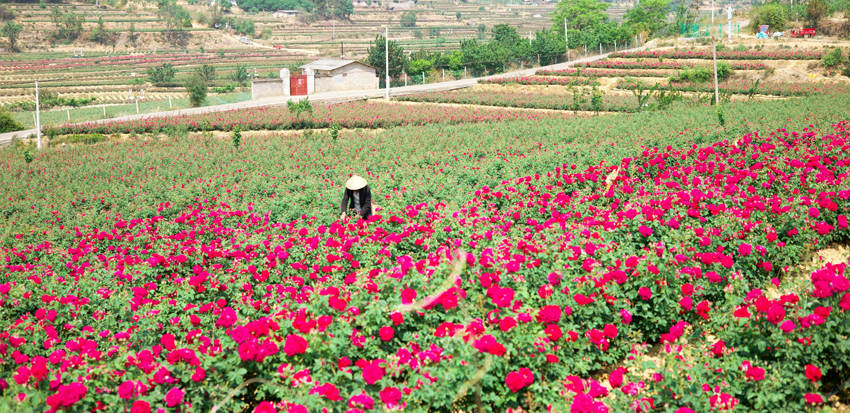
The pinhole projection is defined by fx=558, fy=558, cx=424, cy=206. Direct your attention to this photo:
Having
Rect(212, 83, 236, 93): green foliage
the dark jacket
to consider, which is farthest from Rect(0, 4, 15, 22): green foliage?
the dark jacket

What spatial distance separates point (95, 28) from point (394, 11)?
263ft

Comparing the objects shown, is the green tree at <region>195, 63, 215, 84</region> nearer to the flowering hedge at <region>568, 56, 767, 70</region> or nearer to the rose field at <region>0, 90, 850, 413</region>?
the flowering hedge at <region>568, 56, 767, 70</region>

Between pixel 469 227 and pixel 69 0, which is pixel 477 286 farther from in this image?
pixel 69 0

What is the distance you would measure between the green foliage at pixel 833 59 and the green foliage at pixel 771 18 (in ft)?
71.3

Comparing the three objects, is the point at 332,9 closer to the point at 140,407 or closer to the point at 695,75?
the point at 695,75

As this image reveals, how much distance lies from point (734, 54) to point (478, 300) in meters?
50.8

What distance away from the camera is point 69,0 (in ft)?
372

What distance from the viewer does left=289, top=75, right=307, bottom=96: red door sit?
44656mm

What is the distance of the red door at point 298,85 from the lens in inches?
1758

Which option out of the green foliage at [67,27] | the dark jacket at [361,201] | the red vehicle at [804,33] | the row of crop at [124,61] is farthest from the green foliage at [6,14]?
the dark jacket at [361,201]

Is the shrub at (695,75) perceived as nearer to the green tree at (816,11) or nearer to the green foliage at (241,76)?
the green tree at (816,11)

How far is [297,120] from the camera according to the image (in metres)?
28.7

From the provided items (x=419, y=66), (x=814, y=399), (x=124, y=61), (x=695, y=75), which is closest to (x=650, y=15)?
(x=419, y=66)

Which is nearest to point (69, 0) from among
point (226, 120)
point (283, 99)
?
point (283, 99)
